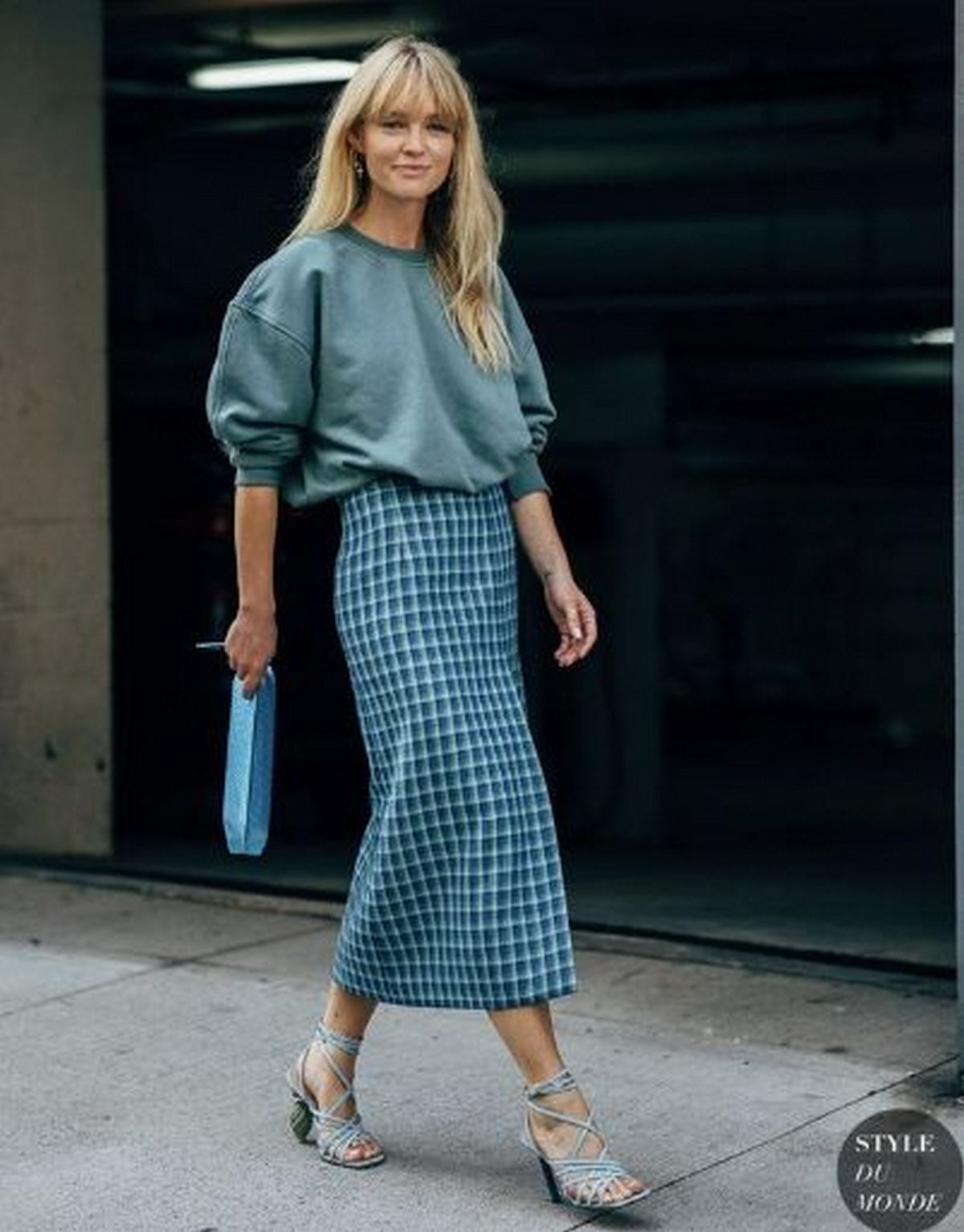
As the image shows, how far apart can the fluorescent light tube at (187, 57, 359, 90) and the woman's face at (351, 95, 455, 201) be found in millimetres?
6664

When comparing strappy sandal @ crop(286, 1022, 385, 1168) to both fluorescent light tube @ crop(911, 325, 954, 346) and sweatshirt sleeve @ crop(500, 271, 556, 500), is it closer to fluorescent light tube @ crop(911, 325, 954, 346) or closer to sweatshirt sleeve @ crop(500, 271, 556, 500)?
sweatshirt sleeve @ crop(500, 271, 556, 500)

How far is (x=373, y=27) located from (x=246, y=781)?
6665mm

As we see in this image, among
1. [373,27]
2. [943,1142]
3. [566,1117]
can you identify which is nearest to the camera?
[566,1117]

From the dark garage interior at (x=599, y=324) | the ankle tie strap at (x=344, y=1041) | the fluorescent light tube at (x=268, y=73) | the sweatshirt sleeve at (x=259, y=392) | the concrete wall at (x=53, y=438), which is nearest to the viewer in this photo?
the sweatshirt sleeve at (x=259, y=392)

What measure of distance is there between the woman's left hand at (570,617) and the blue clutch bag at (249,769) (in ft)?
1.68

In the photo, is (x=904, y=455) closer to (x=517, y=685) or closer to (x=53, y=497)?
(x=53, y=497)

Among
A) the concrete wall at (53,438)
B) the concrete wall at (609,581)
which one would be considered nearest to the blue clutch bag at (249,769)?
the concrete wall at (53,438)

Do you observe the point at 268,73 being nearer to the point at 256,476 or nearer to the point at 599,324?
the point at 599,324

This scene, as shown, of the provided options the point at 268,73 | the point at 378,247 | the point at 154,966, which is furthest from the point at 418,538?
the point at 268,73

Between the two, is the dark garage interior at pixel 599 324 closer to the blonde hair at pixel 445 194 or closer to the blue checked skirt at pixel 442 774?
the blue checked skirt at pixel 442 774

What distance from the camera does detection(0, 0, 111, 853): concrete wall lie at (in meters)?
7.85

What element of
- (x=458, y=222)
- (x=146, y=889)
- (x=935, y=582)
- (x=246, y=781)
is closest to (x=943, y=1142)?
(x=246, y=781)

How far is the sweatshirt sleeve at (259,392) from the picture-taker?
414cm

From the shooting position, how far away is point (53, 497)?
313 inches
